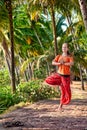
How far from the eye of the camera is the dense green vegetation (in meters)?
16.8

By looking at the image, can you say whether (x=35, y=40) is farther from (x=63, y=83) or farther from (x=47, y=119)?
(x=47, y=119)

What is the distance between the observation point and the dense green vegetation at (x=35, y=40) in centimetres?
1684

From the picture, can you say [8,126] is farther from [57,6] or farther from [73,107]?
[57,6]

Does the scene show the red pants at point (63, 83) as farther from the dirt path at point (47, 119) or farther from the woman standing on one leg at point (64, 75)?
the dirt path at point (47, 119)

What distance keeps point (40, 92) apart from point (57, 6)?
7641mm

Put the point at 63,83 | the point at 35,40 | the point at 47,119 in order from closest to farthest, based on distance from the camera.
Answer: the point at 47,119
the point at 63,83
the point at 35,40

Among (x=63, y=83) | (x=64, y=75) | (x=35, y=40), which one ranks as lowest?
(x=35, y=40)

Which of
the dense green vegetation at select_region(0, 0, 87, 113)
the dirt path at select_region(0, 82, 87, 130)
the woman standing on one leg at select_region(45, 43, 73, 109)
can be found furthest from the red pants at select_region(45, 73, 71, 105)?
the dense green vegetation at select_region(0, 0, 87, 113)

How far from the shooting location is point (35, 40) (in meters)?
37.1

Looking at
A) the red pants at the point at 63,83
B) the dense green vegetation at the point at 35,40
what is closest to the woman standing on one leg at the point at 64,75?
the red pants at the point at 63,83

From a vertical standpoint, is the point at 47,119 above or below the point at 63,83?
below

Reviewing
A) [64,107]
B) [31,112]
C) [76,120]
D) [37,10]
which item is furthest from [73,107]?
[37,10]

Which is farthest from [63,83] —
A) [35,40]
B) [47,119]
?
[35,40]

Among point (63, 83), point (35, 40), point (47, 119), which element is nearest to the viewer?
point (47, 119)
